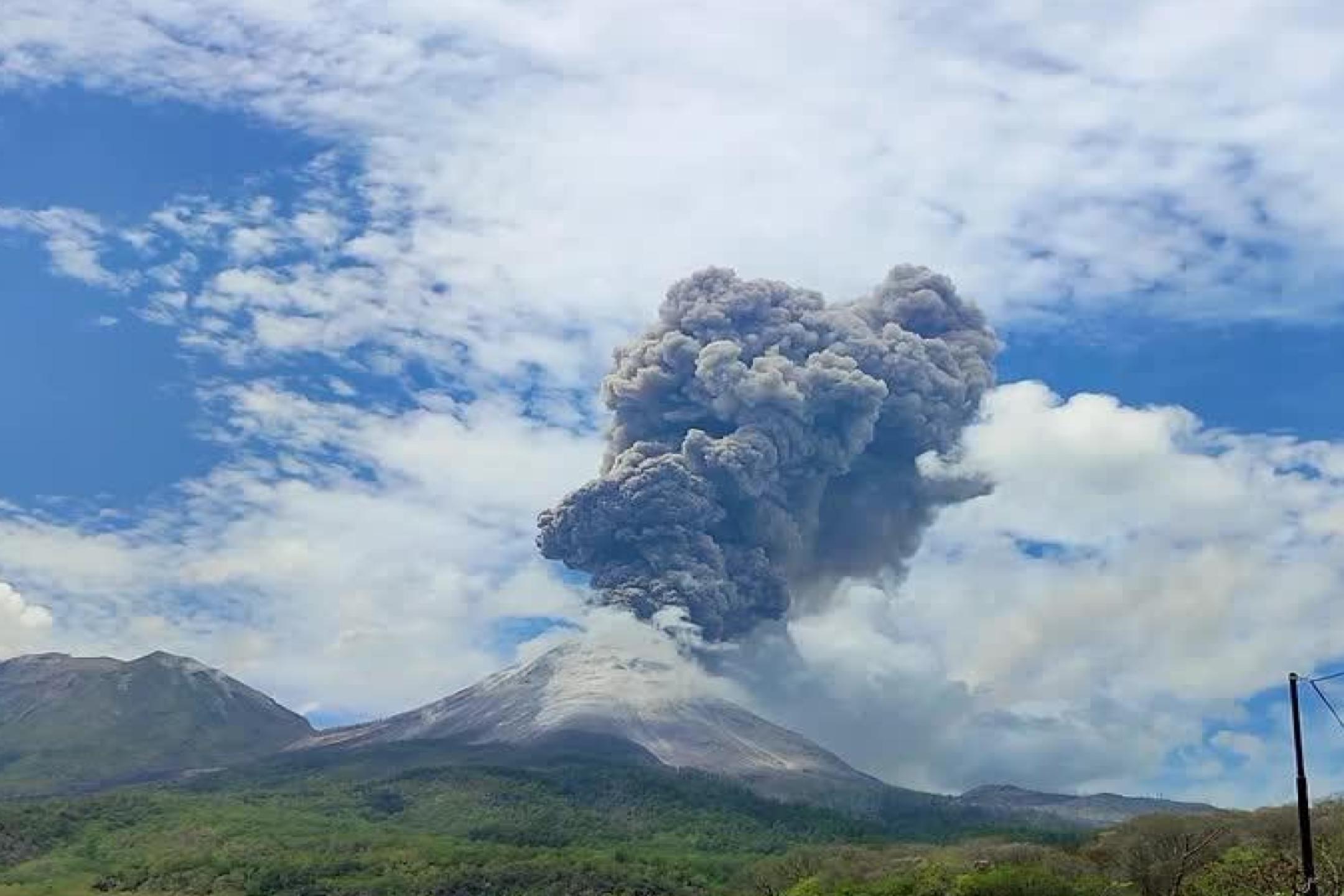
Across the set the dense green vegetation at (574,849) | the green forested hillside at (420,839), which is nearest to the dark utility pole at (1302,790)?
the dense green vegetation at (574,849)

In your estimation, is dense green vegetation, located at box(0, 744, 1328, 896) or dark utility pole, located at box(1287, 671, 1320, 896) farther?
dense green vegetation, located at box(0, 744, 1328, 896)

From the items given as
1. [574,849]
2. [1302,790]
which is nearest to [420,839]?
[574,849]

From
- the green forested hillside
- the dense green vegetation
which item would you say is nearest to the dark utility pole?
the dense green vegetation

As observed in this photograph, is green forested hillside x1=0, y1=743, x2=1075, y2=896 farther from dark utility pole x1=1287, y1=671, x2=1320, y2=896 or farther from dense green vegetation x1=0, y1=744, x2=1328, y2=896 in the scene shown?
dark utility pole x1=1287, y1=671, x2=1320, y2=896

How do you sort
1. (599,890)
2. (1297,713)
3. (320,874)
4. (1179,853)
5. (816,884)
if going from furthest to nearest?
(320,874)
(599,890)
(816,884)
(1179,853)
(1297,713)

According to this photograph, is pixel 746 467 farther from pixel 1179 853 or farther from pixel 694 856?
pixel 1179 853

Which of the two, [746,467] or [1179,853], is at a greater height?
[746,467]

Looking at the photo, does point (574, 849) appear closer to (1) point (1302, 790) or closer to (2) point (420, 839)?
(2) point (420, 839)

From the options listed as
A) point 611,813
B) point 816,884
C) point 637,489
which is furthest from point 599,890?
point 637,489

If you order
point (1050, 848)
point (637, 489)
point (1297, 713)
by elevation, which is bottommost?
point (1297, 713)
